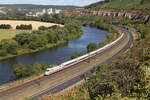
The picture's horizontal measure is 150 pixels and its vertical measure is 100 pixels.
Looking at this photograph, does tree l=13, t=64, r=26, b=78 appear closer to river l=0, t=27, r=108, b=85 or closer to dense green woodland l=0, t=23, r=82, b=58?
river l=0, t=27, r=108, b=85

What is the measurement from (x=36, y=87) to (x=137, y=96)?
21259 millimetres

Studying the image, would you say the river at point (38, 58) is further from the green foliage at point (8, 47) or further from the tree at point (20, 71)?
the green foliage at point (8, 47)

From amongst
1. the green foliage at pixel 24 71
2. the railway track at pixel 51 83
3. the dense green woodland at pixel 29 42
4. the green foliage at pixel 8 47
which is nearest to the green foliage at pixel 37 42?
the dense green woodland at pixel 29 42

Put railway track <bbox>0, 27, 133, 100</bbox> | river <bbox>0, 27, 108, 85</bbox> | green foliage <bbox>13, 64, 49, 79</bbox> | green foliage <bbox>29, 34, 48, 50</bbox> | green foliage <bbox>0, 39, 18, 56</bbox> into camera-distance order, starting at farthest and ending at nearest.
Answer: green foliage <bbox>29, 34, 48, 50</bbox> → green foliage <bbox>0, 39, 18, 56</bbox> → river <bbox>0, 27, 108, 85</bbox> → green foliage <bbox>13, 64, 49, 79</bbox> → railway track <bbox>0, 27, 133, 100</bbox>

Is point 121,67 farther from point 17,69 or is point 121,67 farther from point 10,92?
point 17,69

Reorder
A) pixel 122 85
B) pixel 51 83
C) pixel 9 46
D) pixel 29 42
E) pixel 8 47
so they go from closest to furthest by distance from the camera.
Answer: pixel 122 85, pixel 51 83, pixel 8 47, pixel 9 46, pixel 29 42

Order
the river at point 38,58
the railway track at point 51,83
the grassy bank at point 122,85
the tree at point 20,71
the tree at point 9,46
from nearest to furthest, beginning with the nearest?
the grassy bank at point 122,85 → the railway track at point 51,83 → the tree at point 20,71 → the river at point 38,58 → the tree at point 9,46

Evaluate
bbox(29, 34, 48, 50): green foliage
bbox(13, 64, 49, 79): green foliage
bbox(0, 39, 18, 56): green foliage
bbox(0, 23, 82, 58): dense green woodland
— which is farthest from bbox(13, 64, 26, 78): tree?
bbox(29, 34, 48, 50): green foliage

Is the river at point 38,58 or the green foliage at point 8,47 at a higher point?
the green foliage at point 8,47

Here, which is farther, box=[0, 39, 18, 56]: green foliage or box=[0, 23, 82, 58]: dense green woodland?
box=[0, 23, 82, 58]: dense green woodland

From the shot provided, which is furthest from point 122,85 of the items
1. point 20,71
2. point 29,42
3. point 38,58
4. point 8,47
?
point 29,42

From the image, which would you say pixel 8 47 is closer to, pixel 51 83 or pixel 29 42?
pixel 29 42

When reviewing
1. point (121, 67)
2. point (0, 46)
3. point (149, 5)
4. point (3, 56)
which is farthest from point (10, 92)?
point (149, 5)

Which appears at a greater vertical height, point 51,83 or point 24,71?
point 51,83
